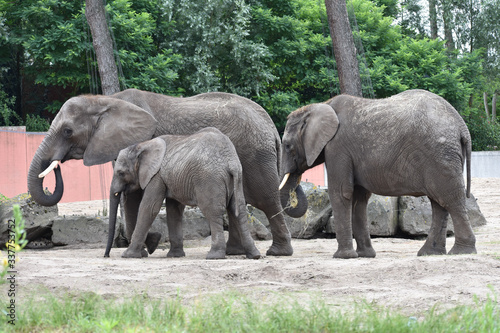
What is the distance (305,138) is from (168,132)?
1.89 meters

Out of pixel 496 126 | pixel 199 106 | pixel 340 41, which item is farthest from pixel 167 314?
pixel 496 126

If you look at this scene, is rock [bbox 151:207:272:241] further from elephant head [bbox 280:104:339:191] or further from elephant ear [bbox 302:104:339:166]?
elephant ear [bbox 302:104:339:166]

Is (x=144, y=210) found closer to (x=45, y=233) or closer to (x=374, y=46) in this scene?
(x=45, y=233)

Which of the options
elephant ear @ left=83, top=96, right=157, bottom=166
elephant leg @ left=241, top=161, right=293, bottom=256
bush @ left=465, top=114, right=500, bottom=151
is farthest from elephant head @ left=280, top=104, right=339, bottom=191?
bush @ left=465, top=114, right=500, bottom=151

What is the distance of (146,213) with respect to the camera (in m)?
8.86

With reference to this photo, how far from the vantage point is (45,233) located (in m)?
11.2

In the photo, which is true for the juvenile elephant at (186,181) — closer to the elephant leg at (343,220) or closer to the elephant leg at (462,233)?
the elephant leg at (343,220)

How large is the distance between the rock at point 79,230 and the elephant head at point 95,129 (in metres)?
1.81

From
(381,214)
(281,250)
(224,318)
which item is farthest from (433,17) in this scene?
(224,318)

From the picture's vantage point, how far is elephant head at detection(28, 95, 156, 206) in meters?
9.51

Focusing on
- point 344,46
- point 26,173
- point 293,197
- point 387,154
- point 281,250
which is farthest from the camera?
point 26,173

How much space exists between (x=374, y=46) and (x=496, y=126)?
7.76 meters

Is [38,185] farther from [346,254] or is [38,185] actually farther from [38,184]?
[346,254]

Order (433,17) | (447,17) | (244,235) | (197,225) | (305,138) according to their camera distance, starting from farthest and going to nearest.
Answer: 1. (433,17)
2. (447,17)
3. (197,225)
4. (305,138)
5. (244,235)
